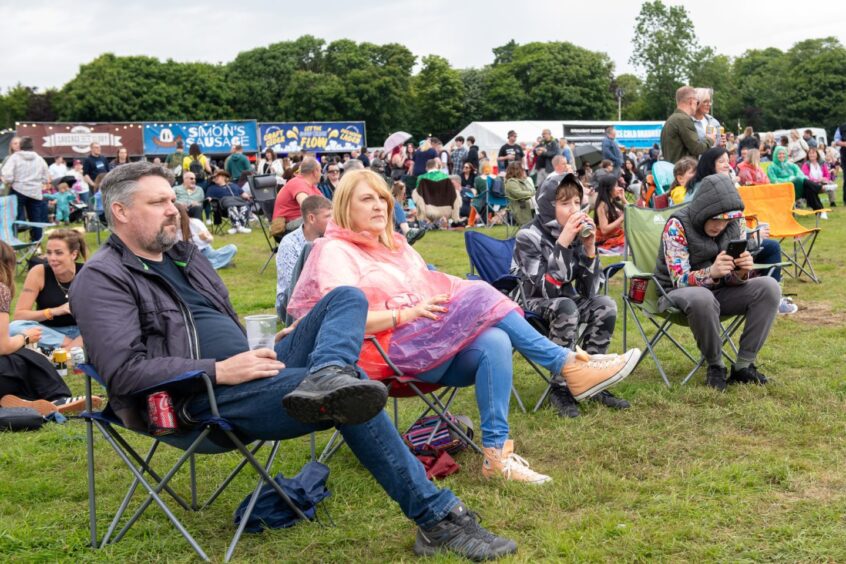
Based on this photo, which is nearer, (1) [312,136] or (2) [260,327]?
(2) [260,327]

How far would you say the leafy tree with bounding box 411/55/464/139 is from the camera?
6738cm

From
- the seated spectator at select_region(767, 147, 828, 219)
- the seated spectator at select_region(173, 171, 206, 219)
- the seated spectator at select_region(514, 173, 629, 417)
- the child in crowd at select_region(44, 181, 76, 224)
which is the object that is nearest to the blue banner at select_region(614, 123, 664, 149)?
the seated spectator at select_region(767, 147, 828, 219)

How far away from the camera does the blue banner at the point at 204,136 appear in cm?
3072

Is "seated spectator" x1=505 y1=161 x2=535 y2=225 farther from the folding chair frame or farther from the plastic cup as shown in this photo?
the folding chair frame

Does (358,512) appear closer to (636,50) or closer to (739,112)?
(636,50)

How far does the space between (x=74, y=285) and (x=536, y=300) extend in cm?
247

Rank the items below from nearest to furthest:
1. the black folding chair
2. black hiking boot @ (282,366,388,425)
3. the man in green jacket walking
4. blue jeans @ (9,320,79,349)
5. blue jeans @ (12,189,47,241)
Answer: black hiking boot @ (282,366,388,425), blue jeans @ (9,320,79,349), the man in green jacket walking, the black folding chair, blue jeans @ (12,189,47,241)

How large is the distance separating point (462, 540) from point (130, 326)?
1.26m

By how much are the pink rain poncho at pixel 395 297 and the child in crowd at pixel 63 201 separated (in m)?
15.6

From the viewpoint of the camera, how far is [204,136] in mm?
31453

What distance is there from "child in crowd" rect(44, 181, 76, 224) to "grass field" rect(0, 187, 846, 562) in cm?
1445

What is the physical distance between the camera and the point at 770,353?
18.2 ft

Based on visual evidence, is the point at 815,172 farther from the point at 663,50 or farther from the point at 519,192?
the point at 663,50

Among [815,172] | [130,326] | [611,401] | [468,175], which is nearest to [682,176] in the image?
[611,401]
